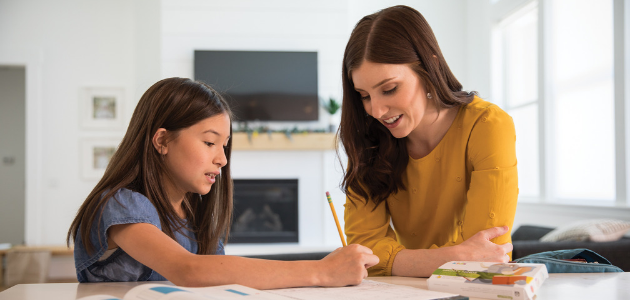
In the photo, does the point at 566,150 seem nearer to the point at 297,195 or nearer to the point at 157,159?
the point at 297,195

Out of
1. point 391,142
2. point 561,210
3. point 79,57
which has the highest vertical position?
point 79,57

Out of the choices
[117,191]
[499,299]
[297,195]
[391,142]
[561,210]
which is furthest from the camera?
[297,195]

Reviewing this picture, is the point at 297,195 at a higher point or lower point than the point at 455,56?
lower

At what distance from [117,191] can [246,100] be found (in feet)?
Result: 14.5

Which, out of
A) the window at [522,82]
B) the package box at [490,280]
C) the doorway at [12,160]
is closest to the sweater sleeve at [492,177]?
the package box at [490,280]

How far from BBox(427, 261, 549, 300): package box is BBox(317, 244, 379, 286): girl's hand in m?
0.12

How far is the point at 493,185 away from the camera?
1.13 metres

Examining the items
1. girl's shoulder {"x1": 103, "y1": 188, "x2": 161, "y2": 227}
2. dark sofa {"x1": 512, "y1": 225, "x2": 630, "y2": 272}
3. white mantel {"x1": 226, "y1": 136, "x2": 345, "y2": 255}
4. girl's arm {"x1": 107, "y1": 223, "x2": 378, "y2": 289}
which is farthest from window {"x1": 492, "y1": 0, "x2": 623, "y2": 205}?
girl's shoulder {"x1": 103, "y1": 188, "x2": 161, "y2": 227}

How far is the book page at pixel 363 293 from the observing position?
750 mm

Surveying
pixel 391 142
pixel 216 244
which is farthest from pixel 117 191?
pixel 391 142

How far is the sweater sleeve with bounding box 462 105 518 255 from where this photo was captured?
113 centimetres

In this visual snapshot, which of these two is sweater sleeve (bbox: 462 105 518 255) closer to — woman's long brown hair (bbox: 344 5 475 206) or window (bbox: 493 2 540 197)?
woman's long brown hair (bbox: 344 5 475 206)

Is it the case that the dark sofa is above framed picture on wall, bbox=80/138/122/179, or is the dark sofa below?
below

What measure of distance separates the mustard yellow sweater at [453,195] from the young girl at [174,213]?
0.30 meters
